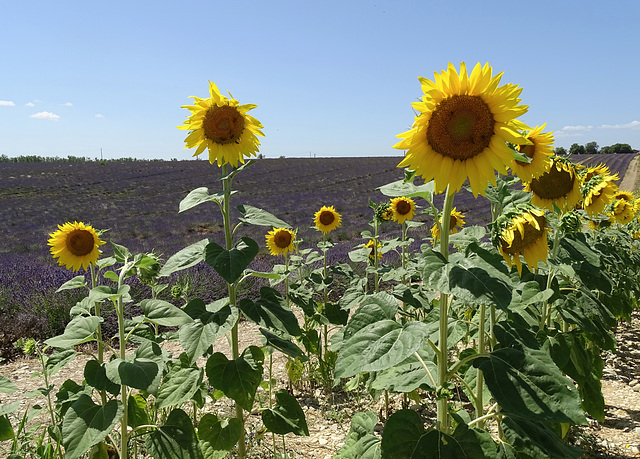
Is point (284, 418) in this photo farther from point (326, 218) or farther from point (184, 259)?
point (326, 218)

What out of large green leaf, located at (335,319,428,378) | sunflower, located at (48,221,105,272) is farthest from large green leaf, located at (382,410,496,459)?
sunflower, located at (48,221,105,272)

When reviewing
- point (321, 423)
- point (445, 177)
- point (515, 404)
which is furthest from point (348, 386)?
point (445, 177)

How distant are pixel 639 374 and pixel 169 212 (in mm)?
16666

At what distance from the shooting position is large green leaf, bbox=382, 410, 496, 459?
1.27 metres

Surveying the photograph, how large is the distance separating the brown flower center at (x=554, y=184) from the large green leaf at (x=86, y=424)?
1973mm

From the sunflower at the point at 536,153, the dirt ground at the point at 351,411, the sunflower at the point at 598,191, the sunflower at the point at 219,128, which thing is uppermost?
the sunflower at the point at 219,128

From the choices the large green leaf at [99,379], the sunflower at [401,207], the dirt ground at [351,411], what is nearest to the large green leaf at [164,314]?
the large green leaf at [99,379]

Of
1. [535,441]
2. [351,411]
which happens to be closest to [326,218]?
[351,411]

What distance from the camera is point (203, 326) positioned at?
1.58 m

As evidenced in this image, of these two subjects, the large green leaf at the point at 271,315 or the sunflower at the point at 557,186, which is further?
the sunflower at the point at 557,186

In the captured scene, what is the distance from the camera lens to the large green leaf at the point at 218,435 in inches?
68.5

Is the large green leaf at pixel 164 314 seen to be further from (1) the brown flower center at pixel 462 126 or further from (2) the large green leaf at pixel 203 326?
(1) the brown flower center at pixel 462 126

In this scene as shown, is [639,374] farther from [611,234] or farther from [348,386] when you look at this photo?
[348,386]

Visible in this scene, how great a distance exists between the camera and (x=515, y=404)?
1.22 metres
